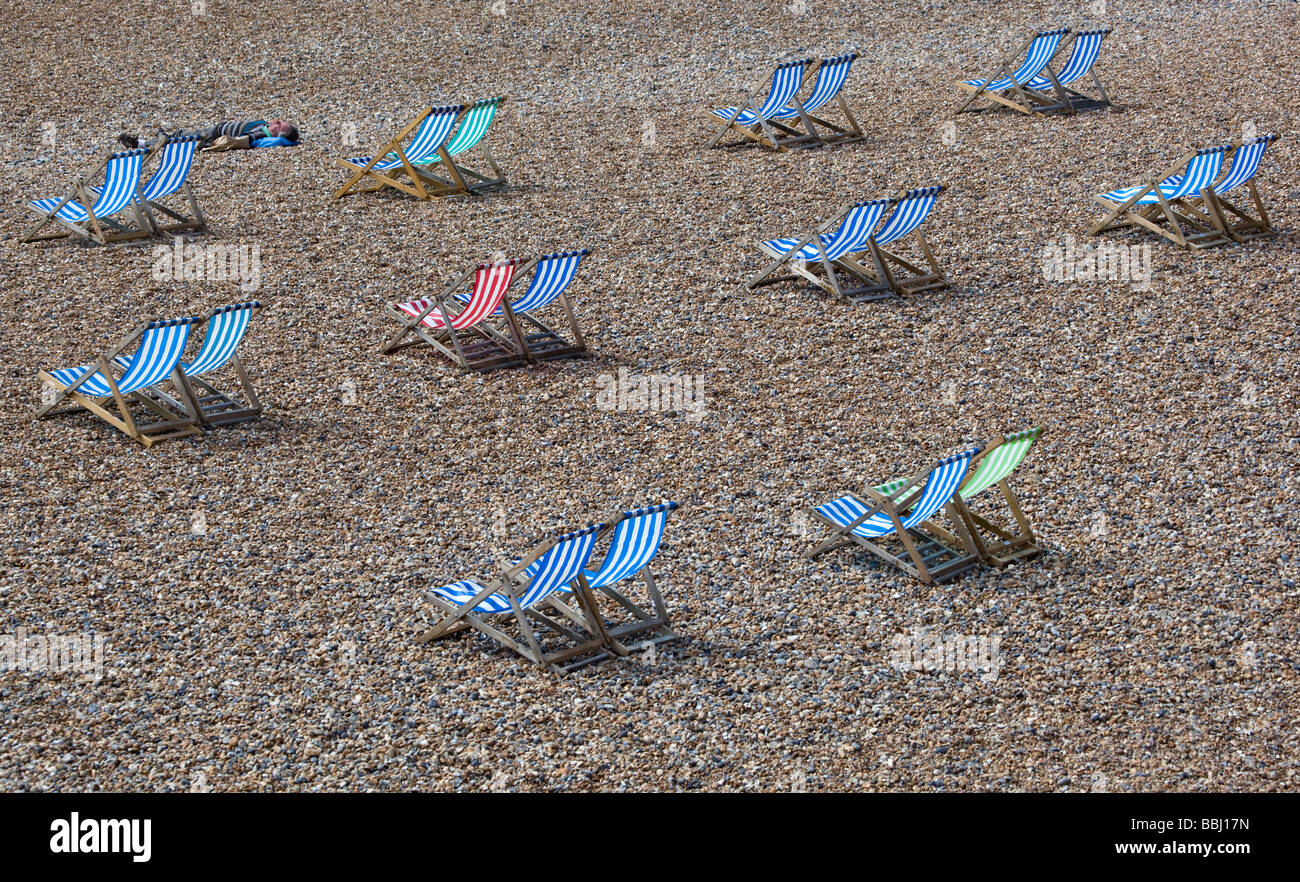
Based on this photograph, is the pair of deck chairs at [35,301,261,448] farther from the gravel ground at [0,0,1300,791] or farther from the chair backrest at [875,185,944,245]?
the chair backrest at [875,185,944,245]

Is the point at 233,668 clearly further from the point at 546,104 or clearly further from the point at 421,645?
the point at 546,104

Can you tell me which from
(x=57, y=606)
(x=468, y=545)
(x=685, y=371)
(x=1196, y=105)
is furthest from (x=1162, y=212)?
(x=57, y=606)

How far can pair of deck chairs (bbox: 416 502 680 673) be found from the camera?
5.87 metres

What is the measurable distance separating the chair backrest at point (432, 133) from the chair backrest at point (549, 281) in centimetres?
321

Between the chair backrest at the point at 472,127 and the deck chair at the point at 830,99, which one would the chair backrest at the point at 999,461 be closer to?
the chair backrest at the point at 472,127

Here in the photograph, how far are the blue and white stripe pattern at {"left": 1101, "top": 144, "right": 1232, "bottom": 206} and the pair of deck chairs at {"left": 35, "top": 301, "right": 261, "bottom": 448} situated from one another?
6833 mm

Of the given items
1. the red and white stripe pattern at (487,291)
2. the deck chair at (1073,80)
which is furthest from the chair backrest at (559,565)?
the deck chair at (1073,80)

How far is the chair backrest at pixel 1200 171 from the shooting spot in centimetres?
1066

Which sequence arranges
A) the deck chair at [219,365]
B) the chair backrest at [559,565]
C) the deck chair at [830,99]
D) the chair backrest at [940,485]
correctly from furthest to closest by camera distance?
the deck chair at [830,99] → the deck chair at [219,365] → the chair backrest at [940,485] → the chair backrest at [559,565]

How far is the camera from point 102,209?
11.1m

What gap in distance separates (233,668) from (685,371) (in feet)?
12.9

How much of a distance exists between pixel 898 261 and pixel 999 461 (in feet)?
12.8

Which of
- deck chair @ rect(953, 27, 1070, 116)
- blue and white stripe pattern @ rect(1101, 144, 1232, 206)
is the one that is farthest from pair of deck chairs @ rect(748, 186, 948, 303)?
deck chair @ rect(953, 27, 1070, 116)

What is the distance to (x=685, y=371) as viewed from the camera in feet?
29.4
